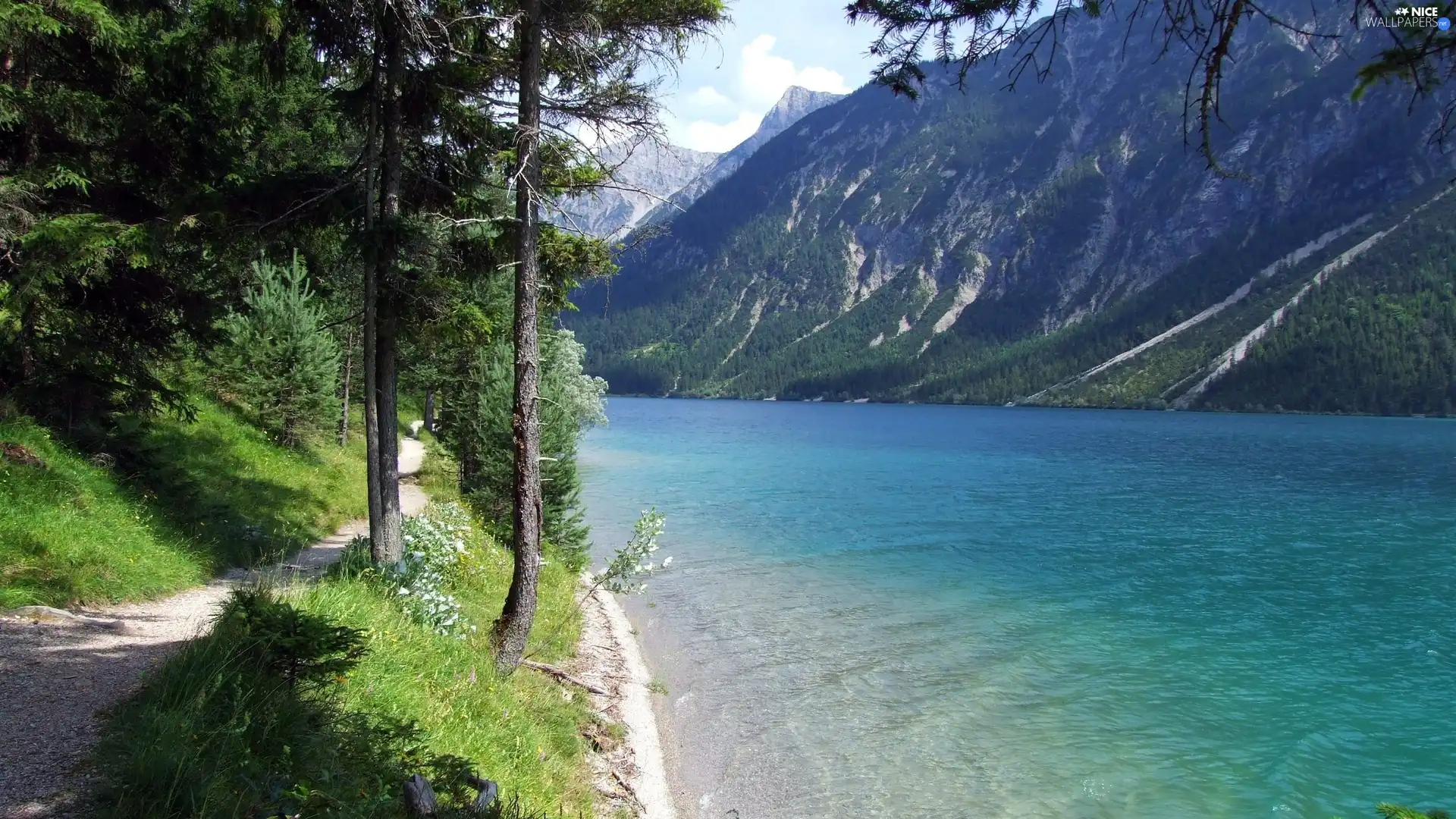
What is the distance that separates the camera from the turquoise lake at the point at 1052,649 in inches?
425

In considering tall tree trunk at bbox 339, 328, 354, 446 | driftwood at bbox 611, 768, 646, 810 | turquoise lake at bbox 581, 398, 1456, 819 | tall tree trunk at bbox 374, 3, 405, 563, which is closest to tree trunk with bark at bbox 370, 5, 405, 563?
tall tree trunk at bbox 374, 3, 405, 563

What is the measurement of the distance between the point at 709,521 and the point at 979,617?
14.6 m

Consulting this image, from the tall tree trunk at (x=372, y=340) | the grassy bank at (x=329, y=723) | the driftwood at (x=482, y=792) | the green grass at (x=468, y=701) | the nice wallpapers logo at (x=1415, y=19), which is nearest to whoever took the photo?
the nice wallpapers logo at (x=1415, y=19)

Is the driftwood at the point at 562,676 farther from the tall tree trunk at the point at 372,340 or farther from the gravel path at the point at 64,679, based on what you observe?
the gravel path at the point at 64,679

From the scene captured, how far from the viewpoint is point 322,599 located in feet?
25.8

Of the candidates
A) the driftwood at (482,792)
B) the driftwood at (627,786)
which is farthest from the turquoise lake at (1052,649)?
the driftwood at (482,792)

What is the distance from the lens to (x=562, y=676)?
11344mm

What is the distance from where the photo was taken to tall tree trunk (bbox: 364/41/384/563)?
1041cm

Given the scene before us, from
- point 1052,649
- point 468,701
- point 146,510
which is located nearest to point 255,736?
point 468,701

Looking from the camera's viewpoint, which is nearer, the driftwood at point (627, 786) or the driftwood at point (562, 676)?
the driftwood at point (627, 786)

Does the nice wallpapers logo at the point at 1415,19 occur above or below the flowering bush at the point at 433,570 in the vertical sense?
above

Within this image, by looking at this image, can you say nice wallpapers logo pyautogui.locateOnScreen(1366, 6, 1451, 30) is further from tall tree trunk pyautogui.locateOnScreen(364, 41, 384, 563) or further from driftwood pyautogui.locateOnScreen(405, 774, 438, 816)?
Result: tall tree trunk pyautogui.locateOnScreen(364, 41, 384, 563)

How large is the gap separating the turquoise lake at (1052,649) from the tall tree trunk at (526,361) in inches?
129

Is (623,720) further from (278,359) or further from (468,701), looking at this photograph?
(278,359)
